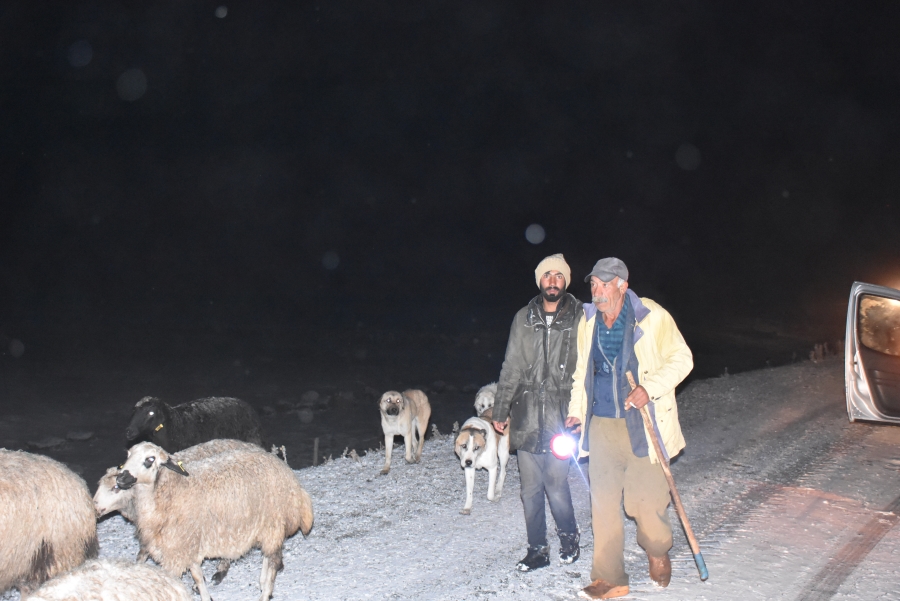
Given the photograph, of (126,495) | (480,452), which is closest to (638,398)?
(480,452)

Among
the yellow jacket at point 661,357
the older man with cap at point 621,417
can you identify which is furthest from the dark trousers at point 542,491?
the yellow jacket at point 661,357

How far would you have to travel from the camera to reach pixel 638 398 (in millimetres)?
4680

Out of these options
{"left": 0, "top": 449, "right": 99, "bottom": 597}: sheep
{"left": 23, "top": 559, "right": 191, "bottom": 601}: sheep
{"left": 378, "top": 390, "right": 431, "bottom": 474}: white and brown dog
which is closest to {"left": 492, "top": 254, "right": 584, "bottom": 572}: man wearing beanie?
{"left": 23, "top": 559, "right": 191, "bottom": 601}: sheep

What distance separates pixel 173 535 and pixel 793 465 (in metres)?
7.03

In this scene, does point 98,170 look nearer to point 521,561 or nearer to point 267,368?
point 267,368

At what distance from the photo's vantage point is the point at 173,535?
5270mm

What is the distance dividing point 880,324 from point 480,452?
4.16m

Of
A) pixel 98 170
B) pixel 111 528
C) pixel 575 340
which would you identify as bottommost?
pixel 111 528

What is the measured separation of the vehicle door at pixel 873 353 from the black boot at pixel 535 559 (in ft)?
12.4

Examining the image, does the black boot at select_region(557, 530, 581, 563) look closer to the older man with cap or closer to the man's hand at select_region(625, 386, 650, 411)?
the older man with cap

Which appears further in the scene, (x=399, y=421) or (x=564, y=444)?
(x=399, y=421)

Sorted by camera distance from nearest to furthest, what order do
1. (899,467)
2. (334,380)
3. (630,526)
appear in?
(630,526) < (899,467) < (334,380)

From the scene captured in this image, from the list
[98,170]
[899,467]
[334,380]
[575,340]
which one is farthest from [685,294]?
[98,170]

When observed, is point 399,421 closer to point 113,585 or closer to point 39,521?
point 39,521
